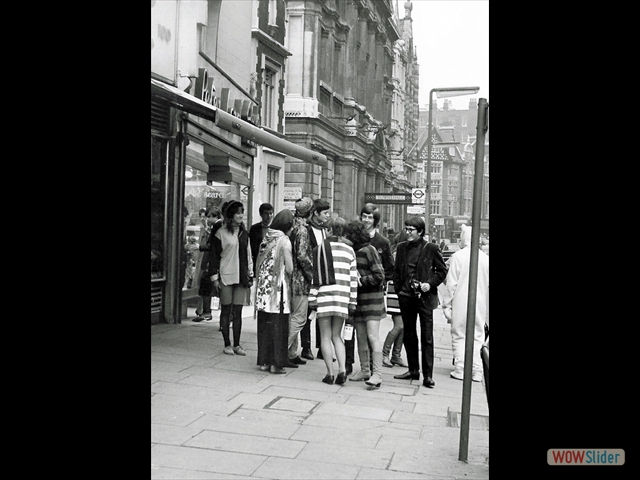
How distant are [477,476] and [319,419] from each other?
1513mm

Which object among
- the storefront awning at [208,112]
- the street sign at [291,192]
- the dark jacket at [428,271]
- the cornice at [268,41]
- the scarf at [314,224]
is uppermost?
the cornice at [268,41]

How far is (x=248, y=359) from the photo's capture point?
26.0 ft

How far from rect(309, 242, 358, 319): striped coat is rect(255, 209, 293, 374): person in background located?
55cm

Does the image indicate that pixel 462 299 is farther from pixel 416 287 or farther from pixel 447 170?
pixel 447 170

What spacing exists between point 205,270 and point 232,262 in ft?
8.54

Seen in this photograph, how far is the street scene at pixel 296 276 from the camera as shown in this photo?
4.87 metres

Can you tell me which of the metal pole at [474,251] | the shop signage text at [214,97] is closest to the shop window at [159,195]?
the shop signage text at [214,97]
